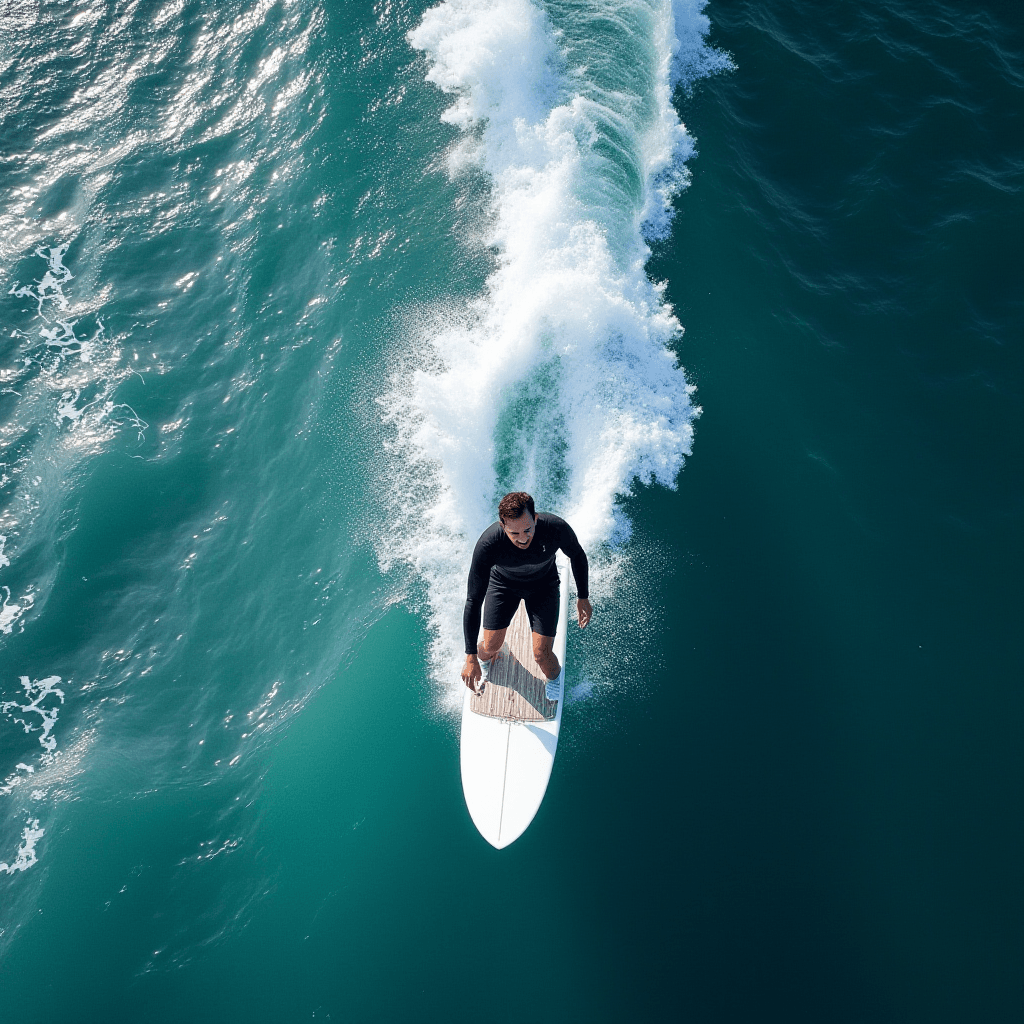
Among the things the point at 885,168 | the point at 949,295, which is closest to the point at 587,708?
the point at 949,295

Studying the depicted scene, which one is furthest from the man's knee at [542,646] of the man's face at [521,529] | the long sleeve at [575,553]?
the man's face at [521,529]

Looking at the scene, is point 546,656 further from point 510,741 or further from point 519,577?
point 519,577

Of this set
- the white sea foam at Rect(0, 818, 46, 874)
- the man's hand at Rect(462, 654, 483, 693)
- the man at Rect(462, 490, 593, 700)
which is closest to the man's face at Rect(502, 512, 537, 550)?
the man at Rect(462, 490, 593, 700)

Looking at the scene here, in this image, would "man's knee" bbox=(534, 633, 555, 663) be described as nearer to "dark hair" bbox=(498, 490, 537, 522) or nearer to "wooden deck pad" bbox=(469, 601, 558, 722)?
"wooden deck pad" bbox=(469, 601, 558, 722)

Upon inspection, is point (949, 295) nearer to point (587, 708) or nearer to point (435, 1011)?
point (587, 708)

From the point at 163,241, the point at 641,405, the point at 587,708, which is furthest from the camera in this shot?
the point at 163,241

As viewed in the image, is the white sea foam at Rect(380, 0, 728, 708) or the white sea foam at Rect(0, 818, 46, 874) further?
the white sea foam at Rect(380, 0, 728, 708)

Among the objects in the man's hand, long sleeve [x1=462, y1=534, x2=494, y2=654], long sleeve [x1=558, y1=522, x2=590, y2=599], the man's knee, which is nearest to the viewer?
long sleeve [x1=462, y1=534, x2=494, y2=654]
